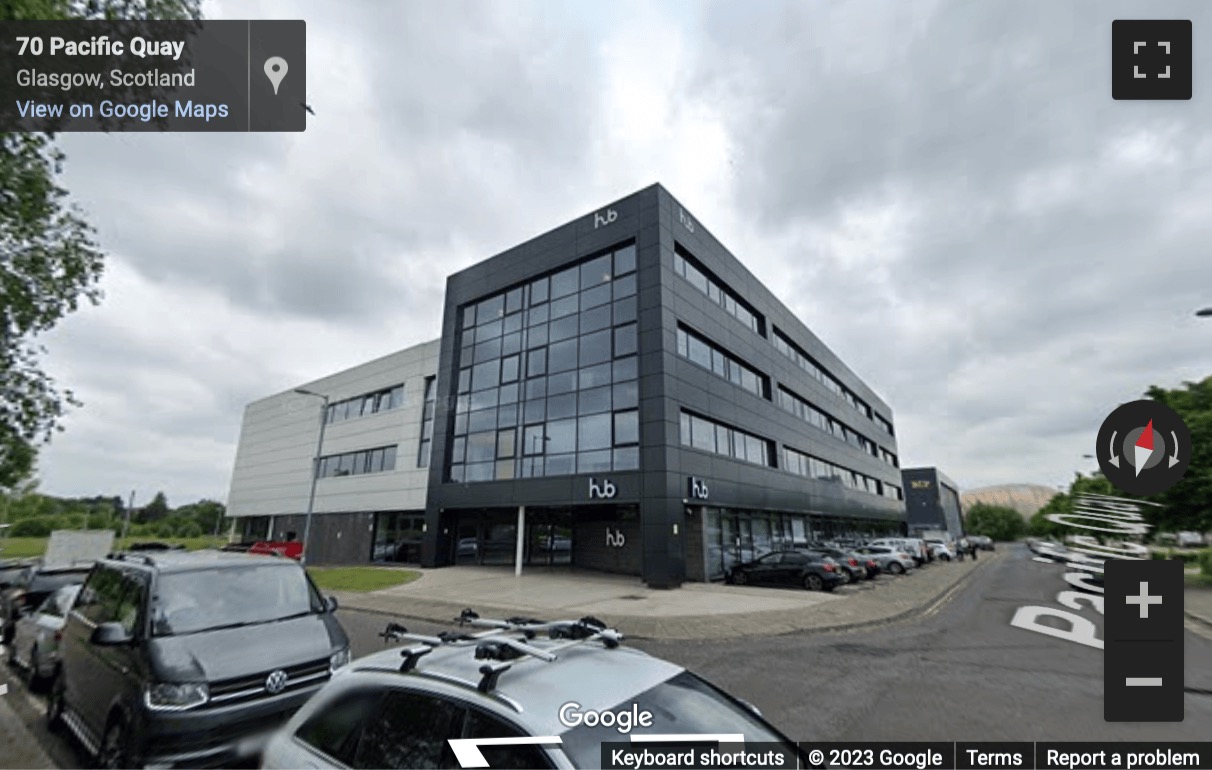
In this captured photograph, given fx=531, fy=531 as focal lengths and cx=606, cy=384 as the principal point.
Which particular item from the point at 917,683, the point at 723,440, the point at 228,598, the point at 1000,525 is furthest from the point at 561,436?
the point at 1000,525

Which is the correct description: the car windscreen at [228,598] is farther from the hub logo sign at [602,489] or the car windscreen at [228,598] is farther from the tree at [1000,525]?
the tree at [1000,525]

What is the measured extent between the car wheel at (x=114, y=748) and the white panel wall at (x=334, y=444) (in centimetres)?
2545

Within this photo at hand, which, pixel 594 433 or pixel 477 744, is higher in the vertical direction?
pixel 594 433

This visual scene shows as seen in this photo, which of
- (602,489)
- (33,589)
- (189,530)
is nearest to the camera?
(33,589)

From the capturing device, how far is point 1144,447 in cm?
577

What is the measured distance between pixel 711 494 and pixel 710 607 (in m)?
7.75

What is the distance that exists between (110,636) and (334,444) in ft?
115

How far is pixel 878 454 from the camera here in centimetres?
5509

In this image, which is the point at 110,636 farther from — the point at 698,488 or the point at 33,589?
the point at 698,488

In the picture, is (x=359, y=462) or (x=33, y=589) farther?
(x=359, y=462)

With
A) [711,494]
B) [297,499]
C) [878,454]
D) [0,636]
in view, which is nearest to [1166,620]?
[711,494]

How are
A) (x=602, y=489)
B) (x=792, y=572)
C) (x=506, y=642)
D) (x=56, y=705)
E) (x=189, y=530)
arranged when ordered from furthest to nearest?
(x=189, y=530) → (x=602, y=489) → (x=792, y=572) → (x=56, y=705) → (x=506, y=642)

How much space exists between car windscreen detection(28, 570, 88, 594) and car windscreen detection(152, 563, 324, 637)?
8.15 m

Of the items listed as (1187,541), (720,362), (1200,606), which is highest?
(720,362)
